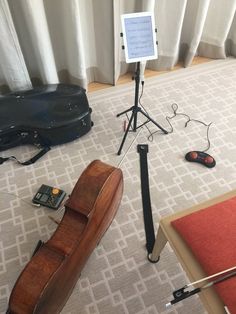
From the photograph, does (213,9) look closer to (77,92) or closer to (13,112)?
(77,92)

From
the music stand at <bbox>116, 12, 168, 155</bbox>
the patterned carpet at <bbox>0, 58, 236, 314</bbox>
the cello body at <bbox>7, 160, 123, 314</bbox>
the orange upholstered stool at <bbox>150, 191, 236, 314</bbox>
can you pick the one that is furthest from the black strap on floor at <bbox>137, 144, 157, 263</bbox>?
the music stand at <bbox>116, 12, 168, 155</bbox>

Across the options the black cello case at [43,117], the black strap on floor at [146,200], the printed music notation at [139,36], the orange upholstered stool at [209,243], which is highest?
the printed music notation at [139,36]

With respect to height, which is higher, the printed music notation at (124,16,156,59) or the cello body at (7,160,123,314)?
the printed music notation at (124,16,156,59)

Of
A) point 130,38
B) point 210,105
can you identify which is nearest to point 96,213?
point 130,38

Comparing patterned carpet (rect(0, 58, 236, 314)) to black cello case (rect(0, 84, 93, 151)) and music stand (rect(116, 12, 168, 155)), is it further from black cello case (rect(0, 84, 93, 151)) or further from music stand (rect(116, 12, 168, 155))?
music stand (rect(116, 12, 168, 155))

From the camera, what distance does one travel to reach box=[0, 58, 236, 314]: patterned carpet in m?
1.20

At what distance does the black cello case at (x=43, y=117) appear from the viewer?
157 cm

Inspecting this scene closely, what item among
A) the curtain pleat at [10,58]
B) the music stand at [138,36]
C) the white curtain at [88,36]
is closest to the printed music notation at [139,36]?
the music stand at [138,36]

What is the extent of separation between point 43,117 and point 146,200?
0.78 metres

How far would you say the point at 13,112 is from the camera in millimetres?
1613

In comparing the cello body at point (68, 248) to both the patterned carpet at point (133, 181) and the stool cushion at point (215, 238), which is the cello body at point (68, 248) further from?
the stool cushion at point (215, 238)

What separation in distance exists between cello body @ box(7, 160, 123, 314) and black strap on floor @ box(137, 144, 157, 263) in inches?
10.3

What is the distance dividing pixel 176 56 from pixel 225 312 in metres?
1.93

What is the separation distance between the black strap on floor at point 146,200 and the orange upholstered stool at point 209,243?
1.20 ft
